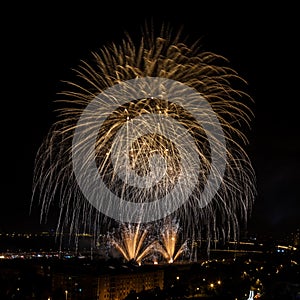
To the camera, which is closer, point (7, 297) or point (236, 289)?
point (7, 297)

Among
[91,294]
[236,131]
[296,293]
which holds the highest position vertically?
[236,131]

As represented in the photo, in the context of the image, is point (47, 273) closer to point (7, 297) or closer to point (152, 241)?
point (152, 241)

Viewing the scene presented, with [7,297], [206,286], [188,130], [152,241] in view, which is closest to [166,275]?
[152,241]

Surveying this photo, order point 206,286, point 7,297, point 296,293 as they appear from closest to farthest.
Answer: point 296,293 < point 7,297 < point 206,286

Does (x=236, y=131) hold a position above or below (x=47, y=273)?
above

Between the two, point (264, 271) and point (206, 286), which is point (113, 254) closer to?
point (264, 271)

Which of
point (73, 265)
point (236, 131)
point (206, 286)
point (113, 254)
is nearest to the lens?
point (236, 131)

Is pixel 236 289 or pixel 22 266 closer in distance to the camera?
pixel 236 289

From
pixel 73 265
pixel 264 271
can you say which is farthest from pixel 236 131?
pixel 264 271

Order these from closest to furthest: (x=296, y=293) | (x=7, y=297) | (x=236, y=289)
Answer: (x=296, y=293) → (x=7, y=297) → (x=236, y=289)
